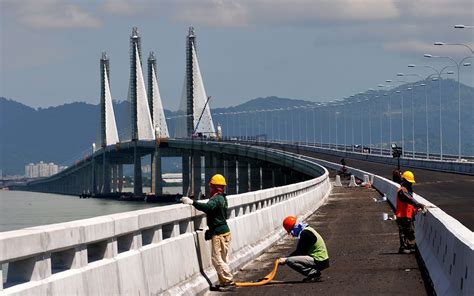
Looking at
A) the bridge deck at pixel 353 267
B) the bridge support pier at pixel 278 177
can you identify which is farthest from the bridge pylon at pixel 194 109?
the bridge deck at pixel 353 267

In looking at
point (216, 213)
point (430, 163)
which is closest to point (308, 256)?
point (216, 213)

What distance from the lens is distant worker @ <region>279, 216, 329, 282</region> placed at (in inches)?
733

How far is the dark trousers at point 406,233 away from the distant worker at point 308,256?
4754mm

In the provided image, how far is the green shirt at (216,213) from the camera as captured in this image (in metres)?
17.4

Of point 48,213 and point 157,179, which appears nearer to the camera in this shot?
point 48,213

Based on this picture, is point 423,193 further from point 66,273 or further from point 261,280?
point 66,273

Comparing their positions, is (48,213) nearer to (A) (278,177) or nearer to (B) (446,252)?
(A) (278,177)

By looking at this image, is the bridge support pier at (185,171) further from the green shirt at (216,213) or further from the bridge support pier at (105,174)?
the green shirt at (216,213)

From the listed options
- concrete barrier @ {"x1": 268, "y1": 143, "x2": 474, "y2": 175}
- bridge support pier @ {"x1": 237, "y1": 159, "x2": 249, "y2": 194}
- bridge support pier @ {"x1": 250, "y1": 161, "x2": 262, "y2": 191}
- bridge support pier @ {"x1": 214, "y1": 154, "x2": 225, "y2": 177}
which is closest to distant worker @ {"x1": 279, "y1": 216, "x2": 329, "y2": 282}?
concrete barrier @ {"x1": 268, "y1": 143, "x2": 474, "y2": 175}

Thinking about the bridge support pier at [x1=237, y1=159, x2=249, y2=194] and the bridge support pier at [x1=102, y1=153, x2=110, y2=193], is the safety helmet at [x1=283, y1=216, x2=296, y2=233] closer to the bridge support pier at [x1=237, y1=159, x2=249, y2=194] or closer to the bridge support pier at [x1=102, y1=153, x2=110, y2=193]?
the bridge support pier at [x1=237, y1=159, x2=249, y2=194]

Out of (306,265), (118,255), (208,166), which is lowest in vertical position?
(208,166)

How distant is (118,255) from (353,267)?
352 inches

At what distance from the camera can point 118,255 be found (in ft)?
42.0

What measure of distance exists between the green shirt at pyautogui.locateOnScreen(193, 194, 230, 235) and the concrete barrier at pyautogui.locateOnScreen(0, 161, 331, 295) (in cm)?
18
